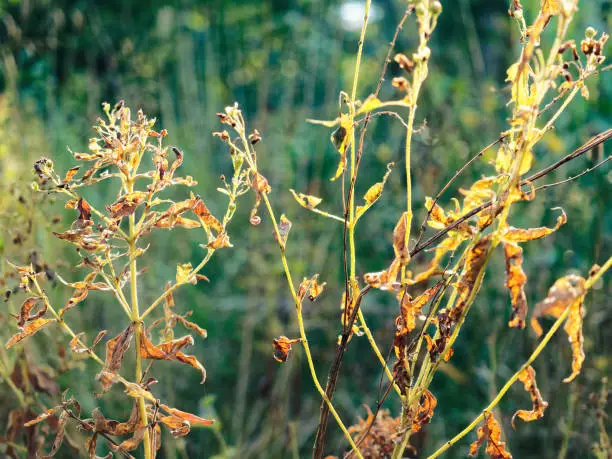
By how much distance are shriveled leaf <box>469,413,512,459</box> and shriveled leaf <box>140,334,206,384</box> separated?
0.30 meters

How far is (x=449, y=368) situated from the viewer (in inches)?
73.6

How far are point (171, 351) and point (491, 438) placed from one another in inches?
14.2

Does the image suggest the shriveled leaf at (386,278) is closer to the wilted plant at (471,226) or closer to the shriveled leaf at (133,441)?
the wilted plant at (471,226)

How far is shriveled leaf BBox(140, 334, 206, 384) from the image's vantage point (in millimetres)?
745

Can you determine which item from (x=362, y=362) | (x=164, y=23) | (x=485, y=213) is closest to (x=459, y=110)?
(x=362, y=362)

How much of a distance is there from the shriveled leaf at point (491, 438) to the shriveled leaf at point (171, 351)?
0.30 metres

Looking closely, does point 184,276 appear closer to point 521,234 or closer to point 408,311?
point 408,311

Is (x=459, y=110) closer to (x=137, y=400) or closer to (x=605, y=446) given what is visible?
(x=605, y=446)

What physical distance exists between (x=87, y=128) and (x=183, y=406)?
A: 1268mm

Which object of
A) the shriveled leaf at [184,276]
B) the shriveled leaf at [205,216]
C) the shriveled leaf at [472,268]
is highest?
the shriveled leaf at [205,216]

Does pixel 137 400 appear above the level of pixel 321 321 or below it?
above

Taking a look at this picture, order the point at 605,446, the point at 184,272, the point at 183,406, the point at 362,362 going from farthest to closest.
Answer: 1. the point at 362,362
2. the point at 183,406
3. the point at 605,446
4. the point at 184,272

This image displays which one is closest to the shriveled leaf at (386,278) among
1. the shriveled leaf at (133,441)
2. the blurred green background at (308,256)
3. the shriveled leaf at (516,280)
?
the shriveled leaf at (516,280)

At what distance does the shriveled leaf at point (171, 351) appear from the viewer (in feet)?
2.44
